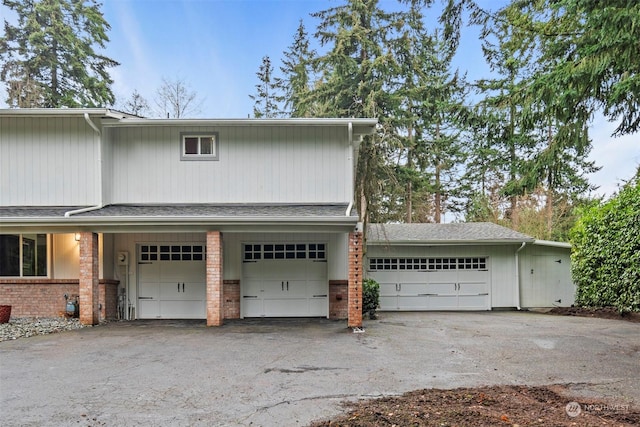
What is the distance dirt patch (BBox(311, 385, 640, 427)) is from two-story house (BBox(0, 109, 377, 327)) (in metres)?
5.92

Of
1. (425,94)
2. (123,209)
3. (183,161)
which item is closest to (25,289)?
(123,209)

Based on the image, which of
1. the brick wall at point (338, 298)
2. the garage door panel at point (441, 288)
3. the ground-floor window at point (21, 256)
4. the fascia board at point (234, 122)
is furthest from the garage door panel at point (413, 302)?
the ground-floor window at point (21, 256)

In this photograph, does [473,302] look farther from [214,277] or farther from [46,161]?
[46,161]

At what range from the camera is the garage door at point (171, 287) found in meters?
10.9

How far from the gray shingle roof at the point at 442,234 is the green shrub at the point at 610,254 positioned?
5.02 feet

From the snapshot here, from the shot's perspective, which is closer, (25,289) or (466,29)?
(466,29)

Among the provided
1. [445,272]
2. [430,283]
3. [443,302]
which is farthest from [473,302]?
[430,283]

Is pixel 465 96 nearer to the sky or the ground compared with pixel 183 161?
nearer to the sky

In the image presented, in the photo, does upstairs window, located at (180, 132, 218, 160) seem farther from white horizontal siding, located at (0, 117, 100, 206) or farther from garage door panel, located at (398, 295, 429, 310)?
garage door panel, located at (398, 295, 429, 310)

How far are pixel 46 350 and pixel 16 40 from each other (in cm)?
1979

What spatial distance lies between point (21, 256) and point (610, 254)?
15.1m

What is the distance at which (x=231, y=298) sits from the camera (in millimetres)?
10648

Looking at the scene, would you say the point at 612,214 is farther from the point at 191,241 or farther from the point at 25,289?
the point at 25,289

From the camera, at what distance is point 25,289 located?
33.6ft
